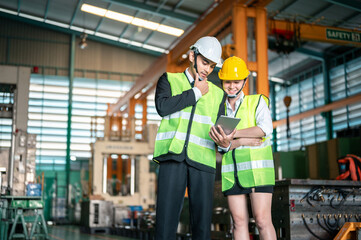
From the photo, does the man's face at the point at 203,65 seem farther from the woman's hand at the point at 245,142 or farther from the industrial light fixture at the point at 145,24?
the industrial light fixture at the point at 145,24

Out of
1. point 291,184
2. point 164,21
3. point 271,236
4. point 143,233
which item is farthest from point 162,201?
point 164,21

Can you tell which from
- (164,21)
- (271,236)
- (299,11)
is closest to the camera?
(271,236)

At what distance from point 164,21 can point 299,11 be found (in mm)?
5673

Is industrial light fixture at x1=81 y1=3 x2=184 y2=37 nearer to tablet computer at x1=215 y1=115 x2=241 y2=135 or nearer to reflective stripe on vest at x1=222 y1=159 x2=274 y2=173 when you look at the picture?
reflective stripe on vest at x1=222 y1=159 x2=274 y2=173

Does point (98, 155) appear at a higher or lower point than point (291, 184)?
higher

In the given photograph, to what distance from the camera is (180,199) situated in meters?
2.73

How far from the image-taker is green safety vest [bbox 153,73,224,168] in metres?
2.74

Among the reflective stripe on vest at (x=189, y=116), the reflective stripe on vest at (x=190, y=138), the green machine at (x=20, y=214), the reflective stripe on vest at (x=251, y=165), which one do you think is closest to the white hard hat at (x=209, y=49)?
the reflective stripe on vest at (x=189, y=116)

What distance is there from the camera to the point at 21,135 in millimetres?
8562

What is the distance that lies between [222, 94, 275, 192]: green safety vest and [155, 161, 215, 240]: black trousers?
706 mm

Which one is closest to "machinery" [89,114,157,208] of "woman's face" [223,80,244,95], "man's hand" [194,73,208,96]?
"woman's face" [223,80,244,95]

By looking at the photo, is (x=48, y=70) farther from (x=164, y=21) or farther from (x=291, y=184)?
(x=291, y=184)

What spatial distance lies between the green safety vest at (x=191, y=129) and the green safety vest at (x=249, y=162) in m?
0.60

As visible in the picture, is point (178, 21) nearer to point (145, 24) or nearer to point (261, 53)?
point (145, 24)
